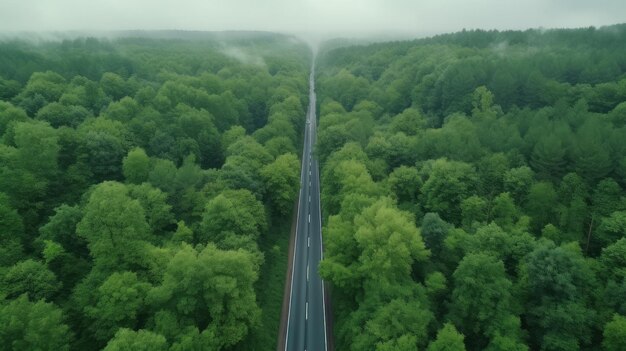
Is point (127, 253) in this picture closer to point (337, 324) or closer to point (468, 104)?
point (337, 324)

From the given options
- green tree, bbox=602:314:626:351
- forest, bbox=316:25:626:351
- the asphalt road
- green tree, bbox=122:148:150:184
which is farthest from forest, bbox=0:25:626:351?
the asphalt road

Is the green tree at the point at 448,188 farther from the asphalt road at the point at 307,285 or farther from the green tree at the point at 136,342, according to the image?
the green tree at the point at 136,342

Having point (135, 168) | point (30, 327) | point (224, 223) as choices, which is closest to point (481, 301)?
point (224, 223)

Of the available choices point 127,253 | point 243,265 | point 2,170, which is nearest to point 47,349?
point 127,253

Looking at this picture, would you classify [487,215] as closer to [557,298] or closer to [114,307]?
[557,298]

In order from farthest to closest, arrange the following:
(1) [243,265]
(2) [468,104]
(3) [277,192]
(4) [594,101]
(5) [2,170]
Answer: (2) [468,104]
(4) [594,101]
(3) [277,192]
(5) [2,170]
(1) [243,265]

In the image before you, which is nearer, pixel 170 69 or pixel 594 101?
pixel 594 101

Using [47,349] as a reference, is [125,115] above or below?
above

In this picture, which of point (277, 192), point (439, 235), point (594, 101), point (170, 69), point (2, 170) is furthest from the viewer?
point (170, 69)
